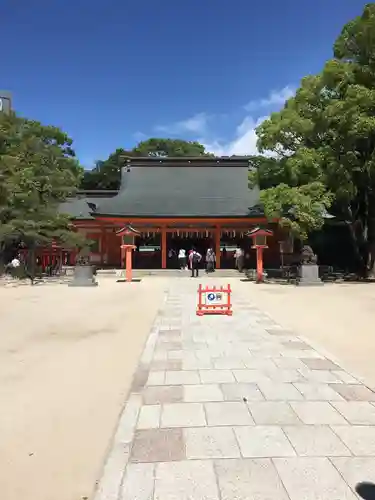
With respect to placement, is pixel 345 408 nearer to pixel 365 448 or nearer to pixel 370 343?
pixel 365 448

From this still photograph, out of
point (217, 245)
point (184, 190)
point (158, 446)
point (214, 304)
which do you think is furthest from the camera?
point (184, 190)

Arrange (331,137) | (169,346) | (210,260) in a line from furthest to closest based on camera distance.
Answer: (210,260)
(331,137)
(169,346)

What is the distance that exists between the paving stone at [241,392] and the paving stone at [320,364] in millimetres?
1182

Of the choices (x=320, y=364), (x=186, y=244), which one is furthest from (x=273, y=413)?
(x=186, y=244)

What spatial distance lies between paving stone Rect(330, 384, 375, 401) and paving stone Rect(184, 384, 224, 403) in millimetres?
1263

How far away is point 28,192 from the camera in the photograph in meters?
19.1

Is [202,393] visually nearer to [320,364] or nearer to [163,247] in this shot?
[320,364]

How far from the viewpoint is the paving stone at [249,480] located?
263cm

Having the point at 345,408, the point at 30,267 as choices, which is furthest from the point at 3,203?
the point at 345,408

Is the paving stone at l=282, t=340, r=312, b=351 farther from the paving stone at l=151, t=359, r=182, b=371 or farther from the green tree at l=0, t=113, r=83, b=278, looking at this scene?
the green tree at l=0, t=113, r=83, b=278

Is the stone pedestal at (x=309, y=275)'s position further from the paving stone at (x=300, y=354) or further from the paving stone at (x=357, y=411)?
the paving stone at (x=357, y=411)

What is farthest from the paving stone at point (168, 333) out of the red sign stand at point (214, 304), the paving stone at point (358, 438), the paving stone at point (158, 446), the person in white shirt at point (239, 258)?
the person in white shirt at point (239, 258)

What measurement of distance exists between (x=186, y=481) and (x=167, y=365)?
285 cm

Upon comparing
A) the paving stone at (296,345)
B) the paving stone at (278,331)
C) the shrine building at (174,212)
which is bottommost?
the paving stone at (296,345)
